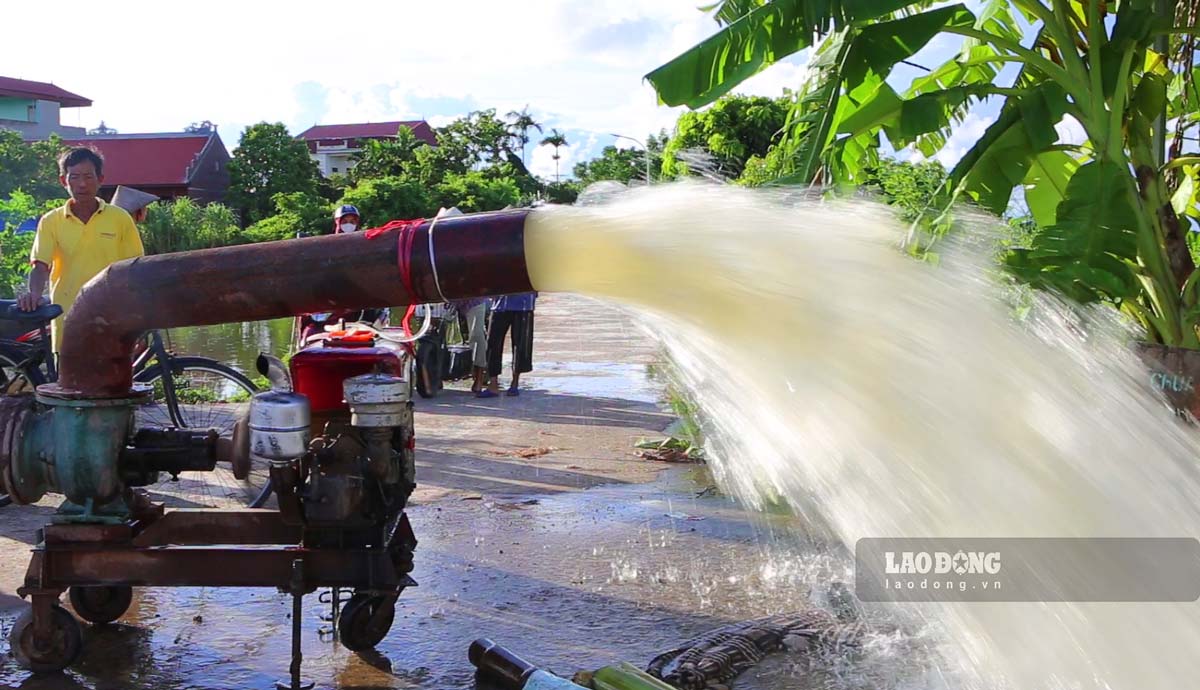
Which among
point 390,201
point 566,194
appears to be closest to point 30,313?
point 566,194

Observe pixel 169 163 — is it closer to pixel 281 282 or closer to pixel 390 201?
pixel 390 201

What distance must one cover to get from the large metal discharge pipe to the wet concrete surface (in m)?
0.58

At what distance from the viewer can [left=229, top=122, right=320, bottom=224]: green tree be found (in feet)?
144

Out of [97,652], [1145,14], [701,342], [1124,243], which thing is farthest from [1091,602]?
[1145,14]

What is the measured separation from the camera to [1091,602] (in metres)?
2.67

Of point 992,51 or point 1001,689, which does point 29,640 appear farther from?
point 992,51

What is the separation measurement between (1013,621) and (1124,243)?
3.02 metres

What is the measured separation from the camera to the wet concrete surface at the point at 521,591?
12.7 feet

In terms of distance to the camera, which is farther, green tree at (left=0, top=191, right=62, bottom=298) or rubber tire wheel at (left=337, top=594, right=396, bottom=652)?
green tree at (left=0, top=191, right=62, bottom=298)

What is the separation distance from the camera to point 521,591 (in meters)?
4.68

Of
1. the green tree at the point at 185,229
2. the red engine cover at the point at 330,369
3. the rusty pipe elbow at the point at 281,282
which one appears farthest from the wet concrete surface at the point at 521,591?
the green tree at the point at 185,229

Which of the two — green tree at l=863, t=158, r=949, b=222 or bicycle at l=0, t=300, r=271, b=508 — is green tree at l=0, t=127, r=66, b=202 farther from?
green tree at l=863, t=158, r=949, b=222

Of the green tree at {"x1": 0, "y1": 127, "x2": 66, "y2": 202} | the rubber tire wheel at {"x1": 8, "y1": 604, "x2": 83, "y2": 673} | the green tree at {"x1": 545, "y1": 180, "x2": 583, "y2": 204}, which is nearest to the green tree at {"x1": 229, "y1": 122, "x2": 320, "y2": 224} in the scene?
the green tree at {"x1": 0, "y1": 127, "x2": 66, "y2": 202}

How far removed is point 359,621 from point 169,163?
53.7 meters
